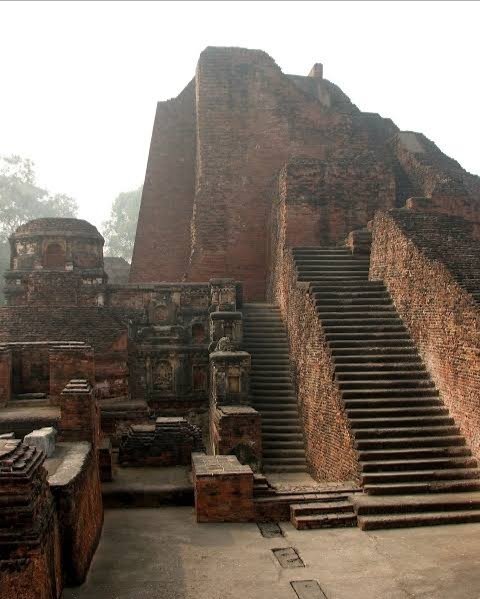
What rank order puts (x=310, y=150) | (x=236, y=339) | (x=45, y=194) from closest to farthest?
(x=236, y=339) → (x=310, y=150) → (x=45, y=194)

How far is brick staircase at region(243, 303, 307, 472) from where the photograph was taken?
10.1 m

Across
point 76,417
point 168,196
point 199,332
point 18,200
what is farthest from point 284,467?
point 18,200

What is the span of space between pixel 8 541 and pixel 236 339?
29.0ft

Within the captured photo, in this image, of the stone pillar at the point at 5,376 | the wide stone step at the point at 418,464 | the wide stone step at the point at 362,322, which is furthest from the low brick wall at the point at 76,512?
the wide stone step at the point at 362,322

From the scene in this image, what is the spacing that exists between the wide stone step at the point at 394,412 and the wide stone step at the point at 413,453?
601mm

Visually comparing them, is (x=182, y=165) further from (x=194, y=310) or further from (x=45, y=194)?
(x=45, y=194)

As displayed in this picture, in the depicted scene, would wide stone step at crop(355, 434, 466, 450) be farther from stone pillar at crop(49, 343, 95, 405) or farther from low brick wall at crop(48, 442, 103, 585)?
stone pillar at crop(49, 343, 95, 405)

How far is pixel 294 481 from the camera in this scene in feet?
30.2

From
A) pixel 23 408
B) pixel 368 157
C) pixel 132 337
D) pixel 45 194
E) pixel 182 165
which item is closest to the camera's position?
pixel 23 408

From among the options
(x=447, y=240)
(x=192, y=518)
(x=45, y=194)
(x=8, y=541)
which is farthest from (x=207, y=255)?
(x=45, y=194)

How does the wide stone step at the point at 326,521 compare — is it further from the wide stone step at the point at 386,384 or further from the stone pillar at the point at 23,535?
the stone pillar at the point at 23,535

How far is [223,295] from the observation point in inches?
526

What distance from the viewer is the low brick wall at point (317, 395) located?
8289mm

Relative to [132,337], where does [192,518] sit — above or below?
below
